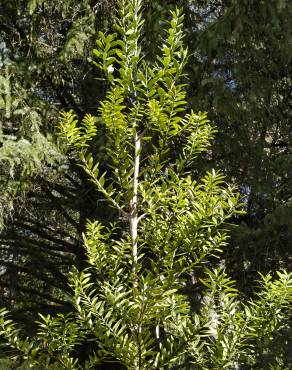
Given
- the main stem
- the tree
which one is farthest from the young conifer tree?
the tree

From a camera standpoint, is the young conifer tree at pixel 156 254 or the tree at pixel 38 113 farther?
the tree at pixel 38 113

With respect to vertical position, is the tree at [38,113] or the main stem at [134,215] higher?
the tree at [38,113]

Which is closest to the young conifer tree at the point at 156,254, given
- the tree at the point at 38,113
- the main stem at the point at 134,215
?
the main stem at the point at 134,215

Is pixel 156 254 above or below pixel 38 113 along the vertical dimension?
below

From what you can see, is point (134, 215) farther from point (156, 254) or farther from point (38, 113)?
point (38, 113)

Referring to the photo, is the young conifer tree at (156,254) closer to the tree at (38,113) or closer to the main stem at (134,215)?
the main stem at (134,215)

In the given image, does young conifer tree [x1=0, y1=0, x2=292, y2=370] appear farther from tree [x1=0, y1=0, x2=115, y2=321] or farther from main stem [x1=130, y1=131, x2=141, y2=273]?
tree [x1=0, y1=0, x2=115, y2=321]

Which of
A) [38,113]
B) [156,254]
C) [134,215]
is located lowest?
[156,254]

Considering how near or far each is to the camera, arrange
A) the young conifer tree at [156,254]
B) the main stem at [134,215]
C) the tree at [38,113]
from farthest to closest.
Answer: the tree at [38,113]
the main stem at [134,215]
the young conifer tree at [156,254]

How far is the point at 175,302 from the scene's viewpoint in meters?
2.38

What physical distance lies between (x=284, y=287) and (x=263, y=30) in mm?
3547

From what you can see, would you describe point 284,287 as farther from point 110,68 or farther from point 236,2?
point 236,2

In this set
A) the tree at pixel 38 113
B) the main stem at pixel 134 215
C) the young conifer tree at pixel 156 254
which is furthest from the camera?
the tree at pixel 38 113

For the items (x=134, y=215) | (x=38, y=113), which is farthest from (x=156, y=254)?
(x=38, y=113)
